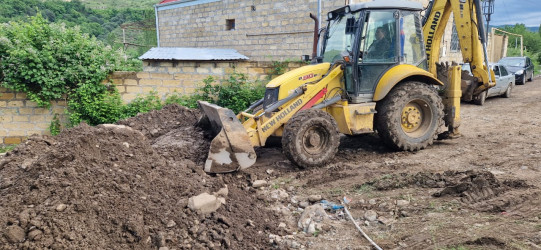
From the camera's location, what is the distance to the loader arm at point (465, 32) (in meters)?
6.85

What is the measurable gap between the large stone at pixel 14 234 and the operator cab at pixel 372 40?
4.75m

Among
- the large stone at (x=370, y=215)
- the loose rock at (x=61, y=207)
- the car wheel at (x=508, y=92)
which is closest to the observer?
the loose rock at (x=61, y=207)

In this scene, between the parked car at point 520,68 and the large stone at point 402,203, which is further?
the parked car at point 520,68

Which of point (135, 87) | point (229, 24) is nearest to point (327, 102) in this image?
point (135, 87)

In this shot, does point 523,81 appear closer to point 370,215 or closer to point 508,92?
→ point 508,92

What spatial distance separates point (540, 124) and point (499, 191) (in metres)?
5.84

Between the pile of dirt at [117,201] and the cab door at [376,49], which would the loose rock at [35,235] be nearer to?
the pile of dirt at [117,201]

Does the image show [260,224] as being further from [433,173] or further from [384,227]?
[433,173]

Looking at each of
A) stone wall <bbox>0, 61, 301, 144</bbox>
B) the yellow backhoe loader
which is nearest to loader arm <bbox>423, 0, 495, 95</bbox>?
the yellow backhoe loader

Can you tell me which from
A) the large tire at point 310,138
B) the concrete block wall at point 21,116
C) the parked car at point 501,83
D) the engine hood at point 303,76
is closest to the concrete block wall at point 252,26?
the engine hood at point 303,76

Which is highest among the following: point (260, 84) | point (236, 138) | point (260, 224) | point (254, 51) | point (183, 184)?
point (254, 51)

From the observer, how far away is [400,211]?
423cm

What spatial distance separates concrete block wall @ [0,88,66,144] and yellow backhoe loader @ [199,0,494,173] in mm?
4054

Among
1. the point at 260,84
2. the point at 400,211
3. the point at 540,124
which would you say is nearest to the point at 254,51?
the point at 260,84
